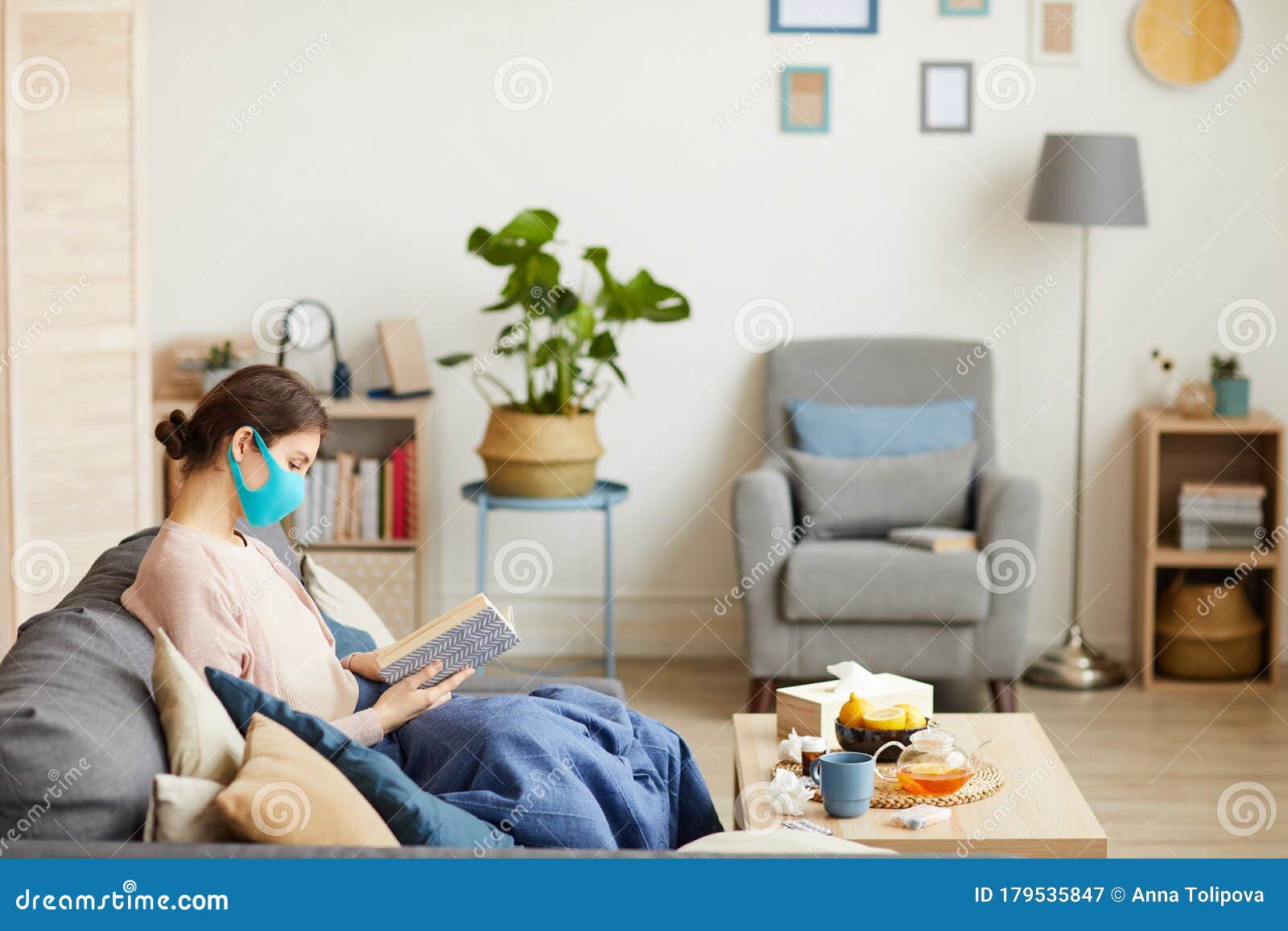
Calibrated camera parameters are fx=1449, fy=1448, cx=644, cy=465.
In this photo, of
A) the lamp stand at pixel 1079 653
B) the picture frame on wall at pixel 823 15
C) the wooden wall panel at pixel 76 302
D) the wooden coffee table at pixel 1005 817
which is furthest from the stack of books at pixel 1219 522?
the wooden wall panel at pixel 76 302

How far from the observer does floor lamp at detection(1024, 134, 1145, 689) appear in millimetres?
4258

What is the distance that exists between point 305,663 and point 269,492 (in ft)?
0.91

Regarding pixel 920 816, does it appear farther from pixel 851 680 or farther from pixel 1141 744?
pixel 1141 744

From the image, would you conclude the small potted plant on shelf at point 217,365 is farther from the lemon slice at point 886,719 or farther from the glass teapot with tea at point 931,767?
the glass teapot with tea at point 931,767

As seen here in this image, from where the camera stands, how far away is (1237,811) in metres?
3.32

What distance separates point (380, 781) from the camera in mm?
1719

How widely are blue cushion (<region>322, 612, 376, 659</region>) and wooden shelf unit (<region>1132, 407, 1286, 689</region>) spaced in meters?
2.65

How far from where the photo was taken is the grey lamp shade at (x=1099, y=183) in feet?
14.0

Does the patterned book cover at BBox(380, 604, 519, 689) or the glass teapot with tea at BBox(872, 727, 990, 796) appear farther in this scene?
the glass teapot with tea at BBox(872, 727, 990, 796)

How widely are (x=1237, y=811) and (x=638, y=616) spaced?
6.64 ft

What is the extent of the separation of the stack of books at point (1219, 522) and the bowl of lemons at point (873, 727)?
2.18m

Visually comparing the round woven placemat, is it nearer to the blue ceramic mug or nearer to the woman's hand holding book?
the blue ceramic mug

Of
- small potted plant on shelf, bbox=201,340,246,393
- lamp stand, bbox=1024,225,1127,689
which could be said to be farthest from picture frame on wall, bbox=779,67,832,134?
small potted plant on shelf, bbox=201,340,246,393

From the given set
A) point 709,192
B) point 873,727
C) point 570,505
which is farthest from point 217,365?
A: point 873,727
